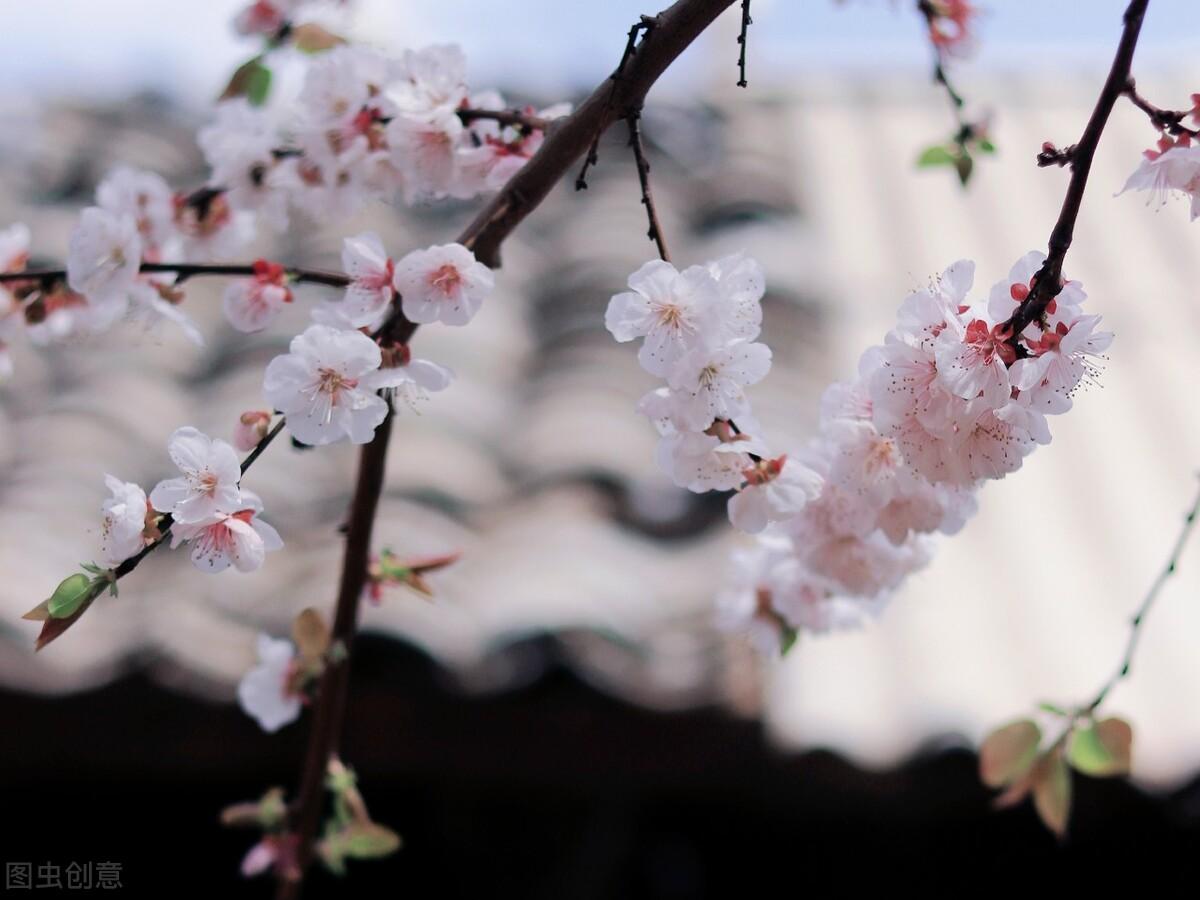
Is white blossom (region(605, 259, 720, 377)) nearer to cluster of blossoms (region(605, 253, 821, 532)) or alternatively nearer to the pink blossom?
cluster of blossoms (region(605, 253, 821, 532))

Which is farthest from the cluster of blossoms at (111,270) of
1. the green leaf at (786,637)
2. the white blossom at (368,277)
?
the green leaf at (786,637)

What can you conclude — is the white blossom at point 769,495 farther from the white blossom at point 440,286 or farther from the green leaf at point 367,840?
the green leaf at point 367,840

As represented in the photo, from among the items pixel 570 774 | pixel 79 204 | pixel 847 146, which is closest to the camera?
pixel 570 774

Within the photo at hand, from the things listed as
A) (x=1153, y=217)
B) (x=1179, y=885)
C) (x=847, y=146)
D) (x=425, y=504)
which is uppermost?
(x=847, y=146)

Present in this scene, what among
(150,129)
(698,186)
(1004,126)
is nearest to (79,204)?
(150,129)

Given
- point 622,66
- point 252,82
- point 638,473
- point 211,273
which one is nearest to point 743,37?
point 622,66

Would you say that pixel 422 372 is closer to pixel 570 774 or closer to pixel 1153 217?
pixel 570 774

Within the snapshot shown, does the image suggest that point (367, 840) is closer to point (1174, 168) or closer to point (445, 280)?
point (445, 280)

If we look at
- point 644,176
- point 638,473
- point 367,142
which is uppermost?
point 638,473
